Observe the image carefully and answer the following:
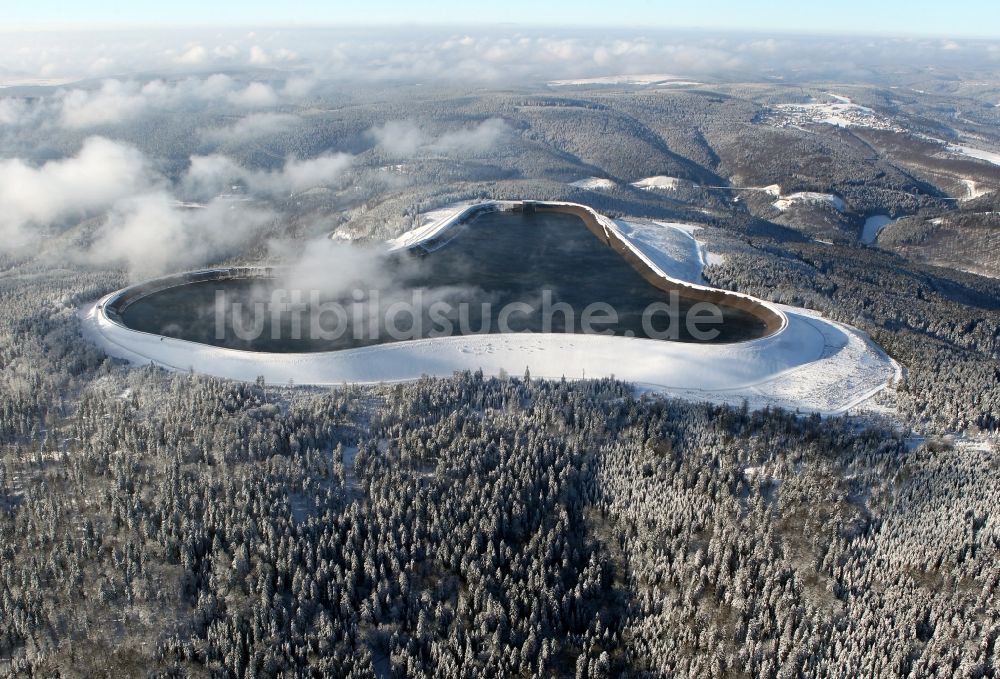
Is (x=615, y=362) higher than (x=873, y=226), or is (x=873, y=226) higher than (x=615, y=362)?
(x=615, y=362)

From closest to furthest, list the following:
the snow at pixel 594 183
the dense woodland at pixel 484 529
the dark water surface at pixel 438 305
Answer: the dense woodland at pixel 484 529, the dark water surface at pixel 438 305, the snow at pixel 594 183

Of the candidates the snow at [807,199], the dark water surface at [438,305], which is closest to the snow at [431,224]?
the dark water surface at [438,305]

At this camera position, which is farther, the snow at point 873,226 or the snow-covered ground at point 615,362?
the snow at point 873,226

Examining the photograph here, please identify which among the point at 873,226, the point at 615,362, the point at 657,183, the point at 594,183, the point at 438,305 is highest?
the point at 594,183

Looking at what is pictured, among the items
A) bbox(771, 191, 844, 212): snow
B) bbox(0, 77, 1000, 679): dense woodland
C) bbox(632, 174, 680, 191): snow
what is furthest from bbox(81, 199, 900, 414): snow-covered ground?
bbox(632, 174, 680, 191): snow

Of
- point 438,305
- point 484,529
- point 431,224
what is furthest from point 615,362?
point 431,224

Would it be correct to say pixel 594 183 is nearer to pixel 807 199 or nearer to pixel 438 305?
pixel 807 199

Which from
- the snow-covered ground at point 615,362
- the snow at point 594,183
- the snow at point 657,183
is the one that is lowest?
the snow-covered ground at point 615,362

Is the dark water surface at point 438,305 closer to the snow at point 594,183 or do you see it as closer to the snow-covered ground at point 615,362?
the snow-covered ground at point 615,362
